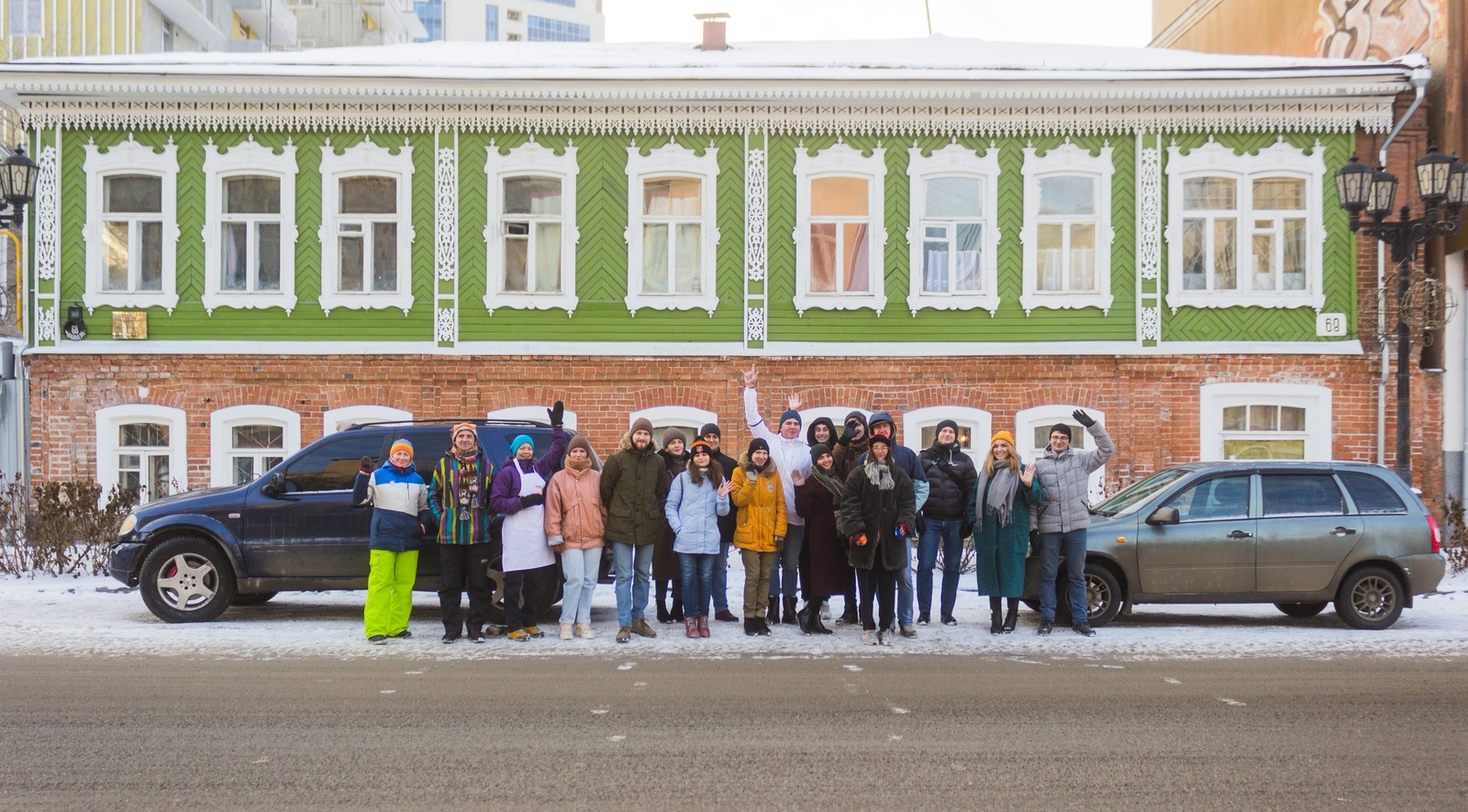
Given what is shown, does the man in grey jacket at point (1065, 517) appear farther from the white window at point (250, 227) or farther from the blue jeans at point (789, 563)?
the white window at point (250, 227)

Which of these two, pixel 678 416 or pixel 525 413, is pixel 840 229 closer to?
pixel 678 416

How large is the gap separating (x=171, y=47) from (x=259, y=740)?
3627 centimetres

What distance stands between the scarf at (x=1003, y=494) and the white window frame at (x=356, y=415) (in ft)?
33.5

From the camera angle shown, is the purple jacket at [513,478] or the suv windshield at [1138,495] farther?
the suv windshield at [1138,495]

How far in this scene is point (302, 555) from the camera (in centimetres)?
1154

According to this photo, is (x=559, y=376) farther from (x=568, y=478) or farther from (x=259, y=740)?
(x=259, y=740)

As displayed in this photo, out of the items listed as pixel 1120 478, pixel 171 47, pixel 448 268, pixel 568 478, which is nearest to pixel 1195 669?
pixel 568 478

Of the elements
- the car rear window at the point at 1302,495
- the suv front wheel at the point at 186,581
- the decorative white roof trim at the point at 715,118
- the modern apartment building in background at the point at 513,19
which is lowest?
the suv front wheel at the point at 186,581

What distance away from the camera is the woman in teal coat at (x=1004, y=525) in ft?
36.4

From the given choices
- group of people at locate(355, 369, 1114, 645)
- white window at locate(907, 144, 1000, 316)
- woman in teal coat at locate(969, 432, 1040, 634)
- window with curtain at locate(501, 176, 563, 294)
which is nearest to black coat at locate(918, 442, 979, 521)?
group of people at locate(355, 369, 1114, 645)

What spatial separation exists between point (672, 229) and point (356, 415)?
5567mm

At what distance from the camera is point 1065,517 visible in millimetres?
11078

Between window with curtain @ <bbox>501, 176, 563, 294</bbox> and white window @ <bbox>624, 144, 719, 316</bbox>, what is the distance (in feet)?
3.79

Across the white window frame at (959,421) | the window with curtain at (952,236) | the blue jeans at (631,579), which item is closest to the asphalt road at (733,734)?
the blue jeans at (631,579)
